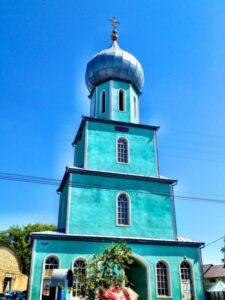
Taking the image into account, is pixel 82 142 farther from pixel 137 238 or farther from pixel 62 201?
pixel 137 238

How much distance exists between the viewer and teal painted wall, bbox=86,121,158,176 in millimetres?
20375

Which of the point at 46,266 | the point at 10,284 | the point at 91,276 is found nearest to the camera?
the point at 91,276

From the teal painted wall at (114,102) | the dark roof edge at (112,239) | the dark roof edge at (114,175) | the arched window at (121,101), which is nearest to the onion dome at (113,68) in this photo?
the teal painted wall at (114,102)

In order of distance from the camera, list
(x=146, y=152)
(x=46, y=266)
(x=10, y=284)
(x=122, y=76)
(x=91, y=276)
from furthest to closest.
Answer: (x=10, y=284) < (x=122, y=76) < (x=146, y=152) < (x=46, y=266) < (x=91, y=276)

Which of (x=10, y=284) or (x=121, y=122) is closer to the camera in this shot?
(x=121, y=122)

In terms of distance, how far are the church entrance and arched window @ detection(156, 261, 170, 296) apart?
71 centimetres

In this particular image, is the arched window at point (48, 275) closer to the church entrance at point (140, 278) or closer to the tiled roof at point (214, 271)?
the church entrance at point (140, 278)

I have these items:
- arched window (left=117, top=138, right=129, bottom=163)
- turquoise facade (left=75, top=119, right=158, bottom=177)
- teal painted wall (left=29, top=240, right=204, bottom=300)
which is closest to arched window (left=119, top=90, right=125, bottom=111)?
turquoise facade (left=75, top=119, right=158, bottom=177)

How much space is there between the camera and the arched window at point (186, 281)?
1777 cm

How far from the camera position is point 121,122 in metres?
21.9

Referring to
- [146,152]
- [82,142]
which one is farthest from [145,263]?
[82,142]

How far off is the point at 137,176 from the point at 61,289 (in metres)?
8.63

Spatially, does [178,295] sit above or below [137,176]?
below

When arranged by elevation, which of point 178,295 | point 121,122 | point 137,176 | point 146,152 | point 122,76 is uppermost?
point 122,76
